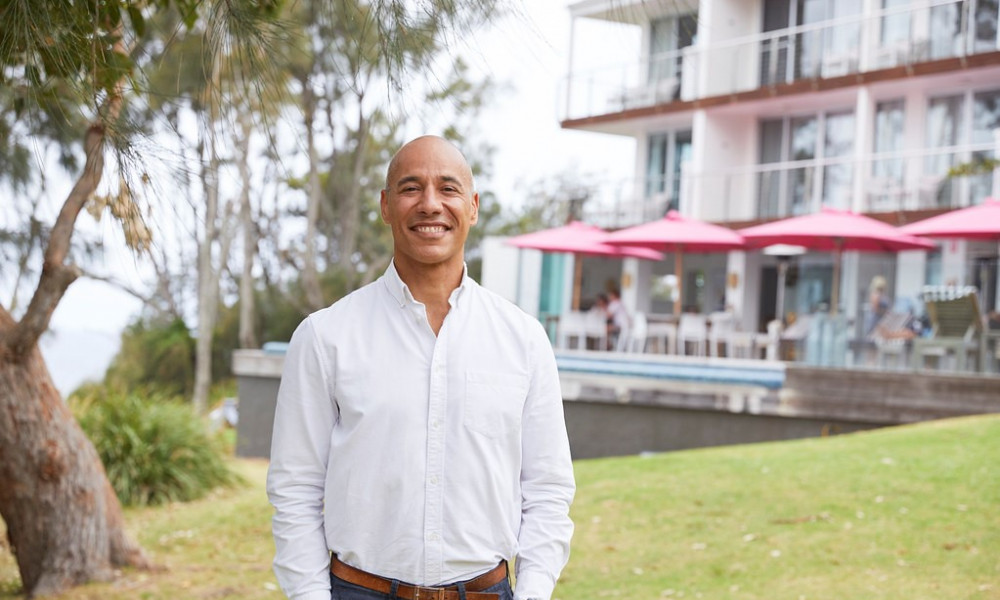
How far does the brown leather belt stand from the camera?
95.7 inches

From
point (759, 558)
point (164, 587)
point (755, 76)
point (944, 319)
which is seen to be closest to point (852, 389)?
point (944, 319)

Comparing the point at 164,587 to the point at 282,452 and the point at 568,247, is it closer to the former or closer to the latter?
the point at 282,452

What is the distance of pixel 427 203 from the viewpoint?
8.25 feet

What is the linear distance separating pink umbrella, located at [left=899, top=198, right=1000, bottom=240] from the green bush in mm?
9559

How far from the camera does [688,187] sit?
23.3 metres

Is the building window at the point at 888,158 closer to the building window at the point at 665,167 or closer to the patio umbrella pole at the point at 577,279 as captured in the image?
the building window at the point at 665,167

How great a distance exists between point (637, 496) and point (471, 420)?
21.9 ft

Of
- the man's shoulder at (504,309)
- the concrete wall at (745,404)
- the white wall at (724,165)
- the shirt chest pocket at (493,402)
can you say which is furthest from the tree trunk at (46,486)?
the white wall at (724,165)

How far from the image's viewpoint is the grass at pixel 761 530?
6.57m

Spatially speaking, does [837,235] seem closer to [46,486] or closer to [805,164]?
[805,164]

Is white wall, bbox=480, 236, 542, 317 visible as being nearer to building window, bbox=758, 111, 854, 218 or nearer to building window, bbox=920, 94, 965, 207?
building window, bbox=758, 111, 854, 218

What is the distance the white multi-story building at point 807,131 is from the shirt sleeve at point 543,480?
1476cm

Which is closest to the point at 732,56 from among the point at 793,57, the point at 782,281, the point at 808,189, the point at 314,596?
the point at 793,57

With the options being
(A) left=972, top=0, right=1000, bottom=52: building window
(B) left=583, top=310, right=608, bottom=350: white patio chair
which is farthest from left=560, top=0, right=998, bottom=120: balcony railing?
(B) left=583, top=310, right=608, bottom=350: white patio chair
